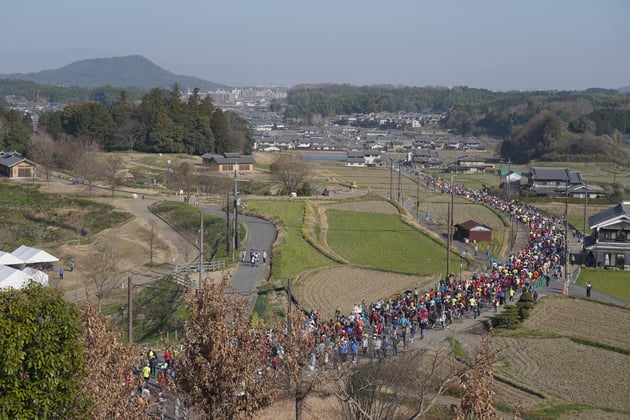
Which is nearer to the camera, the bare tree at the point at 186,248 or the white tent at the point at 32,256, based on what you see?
the white tent at the point at 32,256

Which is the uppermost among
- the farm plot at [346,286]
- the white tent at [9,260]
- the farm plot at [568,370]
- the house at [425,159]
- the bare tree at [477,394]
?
the bare tree at [477,394]

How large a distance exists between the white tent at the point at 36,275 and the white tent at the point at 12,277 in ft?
0.53

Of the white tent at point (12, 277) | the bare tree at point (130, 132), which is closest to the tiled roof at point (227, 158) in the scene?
the bare tree at point (130, 132)

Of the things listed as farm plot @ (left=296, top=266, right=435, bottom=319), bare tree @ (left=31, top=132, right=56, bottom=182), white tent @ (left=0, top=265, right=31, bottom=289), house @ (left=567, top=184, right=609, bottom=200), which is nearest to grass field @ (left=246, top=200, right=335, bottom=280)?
farm plot @ (left=296, top=266, right=435, bottom=319)

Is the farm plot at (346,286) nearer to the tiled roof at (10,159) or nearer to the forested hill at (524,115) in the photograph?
the tiled roof at (10,159)

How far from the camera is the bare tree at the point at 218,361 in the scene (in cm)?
710

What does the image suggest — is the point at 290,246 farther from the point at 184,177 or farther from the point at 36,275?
the point at 184,177

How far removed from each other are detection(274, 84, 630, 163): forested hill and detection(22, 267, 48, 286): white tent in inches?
1829

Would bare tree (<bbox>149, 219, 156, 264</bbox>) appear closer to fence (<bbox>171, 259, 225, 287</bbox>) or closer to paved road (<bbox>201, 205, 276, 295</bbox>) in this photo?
fence (<bbox>171, 259, 225, 287</bbox>)

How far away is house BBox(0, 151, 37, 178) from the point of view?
35794 mm

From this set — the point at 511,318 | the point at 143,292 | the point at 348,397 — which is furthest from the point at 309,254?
the point at 348,397

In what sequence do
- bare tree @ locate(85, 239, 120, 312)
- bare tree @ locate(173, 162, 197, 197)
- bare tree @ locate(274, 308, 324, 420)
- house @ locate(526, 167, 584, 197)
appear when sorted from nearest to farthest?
bare tree @ locate(274, 308, 324, 420), bare tree @ locate(85, 239, 120, 312), bare tree @ locate(173, 162, 197, 197), house @ locate(526, 167, 584, 197)

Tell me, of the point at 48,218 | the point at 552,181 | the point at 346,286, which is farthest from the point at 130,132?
the point at 346,286

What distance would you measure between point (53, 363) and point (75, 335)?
1.14ft
